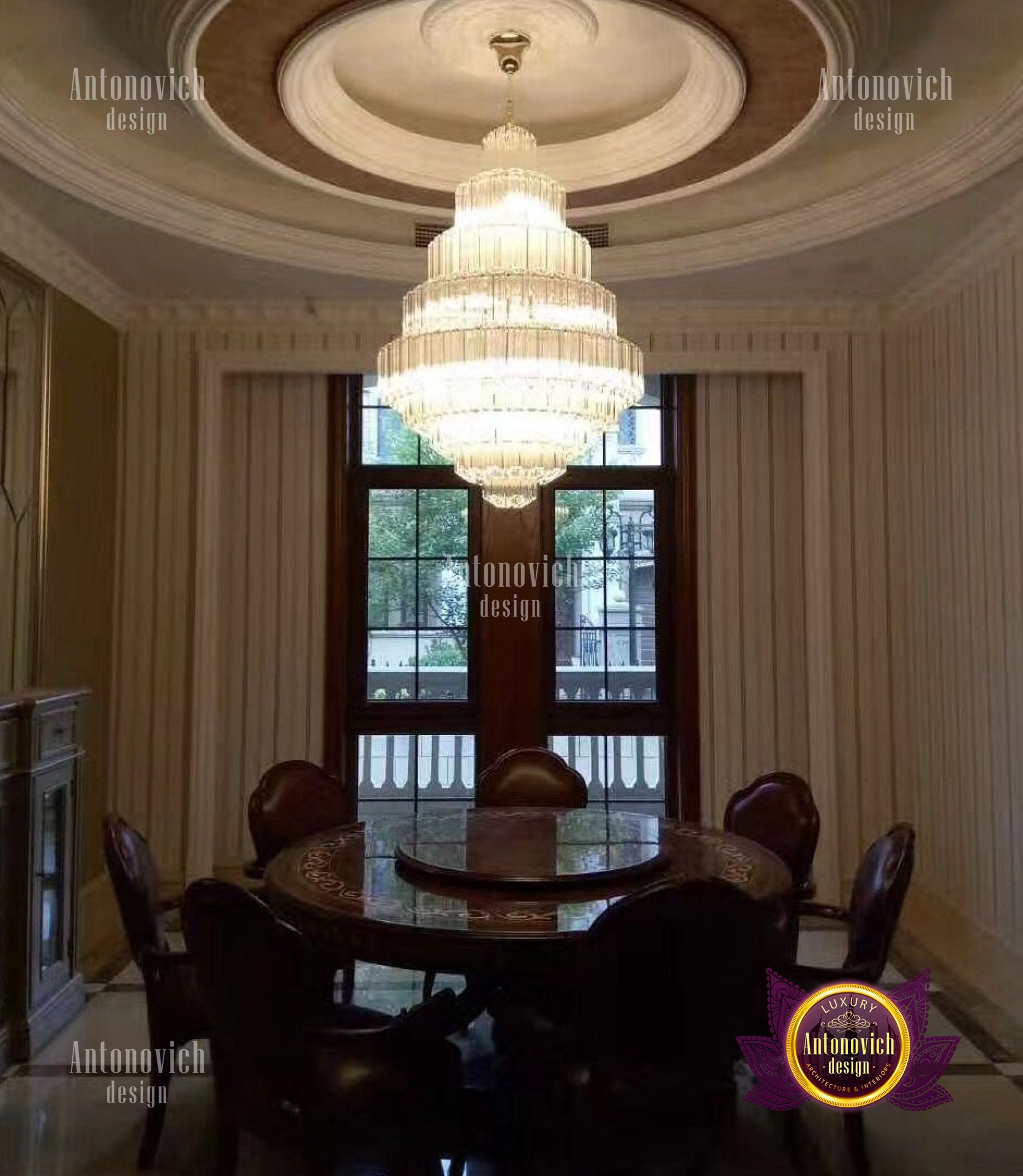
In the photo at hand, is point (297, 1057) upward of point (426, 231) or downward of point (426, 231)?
downward

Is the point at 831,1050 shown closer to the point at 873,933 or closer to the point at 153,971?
the point at 873,933

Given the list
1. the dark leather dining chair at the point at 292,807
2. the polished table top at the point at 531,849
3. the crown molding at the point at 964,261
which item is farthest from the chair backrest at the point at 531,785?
the crown molding at the point at 964,261

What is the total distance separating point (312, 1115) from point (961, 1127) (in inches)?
70.8

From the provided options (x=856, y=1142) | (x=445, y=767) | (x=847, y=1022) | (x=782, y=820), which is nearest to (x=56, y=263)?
(x=445, y=767)

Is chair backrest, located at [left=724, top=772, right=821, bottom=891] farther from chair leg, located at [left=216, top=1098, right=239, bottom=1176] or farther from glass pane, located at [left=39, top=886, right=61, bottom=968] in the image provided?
glass pane, located at [left=39, top=886, right=61, bottom=968]

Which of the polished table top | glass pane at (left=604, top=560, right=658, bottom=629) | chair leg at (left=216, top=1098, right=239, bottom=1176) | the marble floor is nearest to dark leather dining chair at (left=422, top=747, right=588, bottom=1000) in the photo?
the polished table top

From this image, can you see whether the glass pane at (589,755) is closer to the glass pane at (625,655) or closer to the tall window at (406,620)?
the glass pane at (625,655)

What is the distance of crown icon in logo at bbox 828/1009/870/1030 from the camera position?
7.63 ft

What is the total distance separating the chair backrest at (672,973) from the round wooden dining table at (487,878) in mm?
127

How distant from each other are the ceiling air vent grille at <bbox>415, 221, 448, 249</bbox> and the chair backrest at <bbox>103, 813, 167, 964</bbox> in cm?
266

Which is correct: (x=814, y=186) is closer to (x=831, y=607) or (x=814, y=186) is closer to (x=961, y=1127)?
(x=831, y=607)

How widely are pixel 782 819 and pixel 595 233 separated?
244cm

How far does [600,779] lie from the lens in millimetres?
4820

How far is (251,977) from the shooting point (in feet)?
6.32
